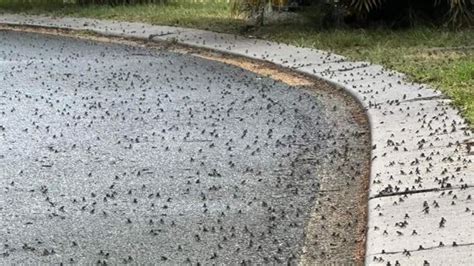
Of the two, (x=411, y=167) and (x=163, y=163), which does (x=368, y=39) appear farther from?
(x=411, y=167)

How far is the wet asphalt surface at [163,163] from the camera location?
421cm

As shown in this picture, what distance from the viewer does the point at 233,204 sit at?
475 centimetres

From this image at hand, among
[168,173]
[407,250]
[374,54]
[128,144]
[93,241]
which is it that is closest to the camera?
[407,250]

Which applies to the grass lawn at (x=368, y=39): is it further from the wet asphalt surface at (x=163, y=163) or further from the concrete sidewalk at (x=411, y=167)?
the wet asphalt surface at (x=163, y=163)

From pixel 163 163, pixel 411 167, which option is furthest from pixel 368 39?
pixel 411 167

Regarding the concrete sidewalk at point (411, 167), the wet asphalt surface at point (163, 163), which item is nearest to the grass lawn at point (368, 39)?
the concrete sidewalk at point (411, 167)

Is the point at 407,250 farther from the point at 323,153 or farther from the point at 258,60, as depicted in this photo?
the point at 258,60

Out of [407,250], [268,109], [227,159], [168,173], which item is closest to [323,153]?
[227,159]

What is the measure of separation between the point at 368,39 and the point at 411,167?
18.5 ft

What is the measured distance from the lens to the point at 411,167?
511 cm

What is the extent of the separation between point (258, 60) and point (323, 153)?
400cm

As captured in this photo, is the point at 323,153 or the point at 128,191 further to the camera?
the point at 323,153

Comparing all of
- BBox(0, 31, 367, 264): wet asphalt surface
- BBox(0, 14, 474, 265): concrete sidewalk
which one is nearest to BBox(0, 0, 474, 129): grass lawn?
BBox(0, 14, 474, 265): concrete sidewalk

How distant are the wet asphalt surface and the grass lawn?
1.08m
